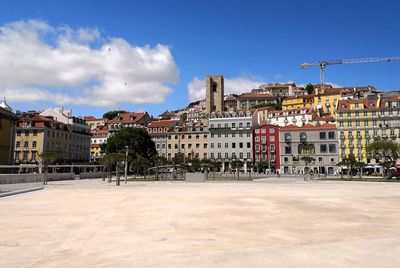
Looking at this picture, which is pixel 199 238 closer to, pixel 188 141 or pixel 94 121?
pixel 188 141

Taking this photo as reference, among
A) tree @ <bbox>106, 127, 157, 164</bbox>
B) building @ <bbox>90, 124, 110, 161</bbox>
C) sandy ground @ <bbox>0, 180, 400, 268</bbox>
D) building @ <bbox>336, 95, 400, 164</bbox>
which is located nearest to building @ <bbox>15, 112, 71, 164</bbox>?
tree @ <bbox>106, 127, 157, 164</bbox>

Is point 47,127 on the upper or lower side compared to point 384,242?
upper

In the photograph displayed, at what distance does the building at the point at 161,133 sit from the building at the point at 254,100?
59.5 m

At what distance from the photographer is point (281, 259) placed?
8.59 meters

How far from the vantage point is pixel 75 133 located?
112m

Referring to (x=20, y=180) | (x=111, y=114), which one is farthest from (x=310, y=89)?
(x=20, y=180)

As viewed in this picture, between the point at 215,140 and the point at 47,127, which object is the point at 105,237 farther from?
the point at 215,140

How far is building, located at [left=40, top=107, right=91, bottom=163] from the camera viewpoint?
11088 cm

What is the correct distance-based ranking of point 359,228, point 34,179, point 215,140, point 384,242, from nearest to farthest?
point 384,242 → point 359,228 → point 34,179 → point 215,140

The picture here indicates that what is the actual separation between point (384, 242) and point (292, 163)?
3786 inches

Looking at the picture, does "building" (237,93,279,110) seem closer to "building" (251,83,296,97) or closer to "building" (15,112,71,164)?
"building" (251,83,296,97)

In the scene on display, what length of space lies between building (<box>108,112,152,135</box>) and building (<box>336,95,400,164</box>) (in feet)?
244

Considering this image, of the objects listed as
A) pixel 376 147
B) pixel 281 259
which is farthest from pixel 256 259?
Result: pixel 376 147

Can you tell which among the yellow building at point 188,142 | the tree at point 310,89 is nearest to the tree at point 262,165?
the yellow building at point 188,142
